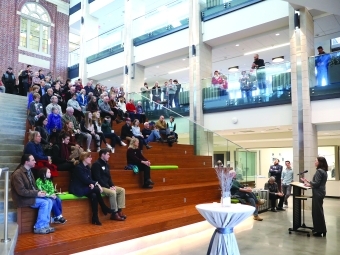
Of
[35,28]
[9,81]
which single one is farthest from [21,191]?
[35,28]

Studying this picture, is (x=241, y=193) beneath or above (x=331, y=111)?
beneath

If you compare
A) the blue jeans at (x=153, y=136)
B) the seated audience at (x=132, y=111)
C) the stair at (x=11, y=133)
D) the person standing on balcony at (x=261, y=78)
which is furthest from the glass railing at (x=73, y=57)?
the person standing on balcony at (x=261, y=78)

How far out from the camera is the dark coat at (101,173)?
6.31 metres

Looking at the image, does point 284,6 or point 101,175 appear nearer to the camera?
point 101,175

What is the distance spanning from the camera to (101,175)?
21.1 ft

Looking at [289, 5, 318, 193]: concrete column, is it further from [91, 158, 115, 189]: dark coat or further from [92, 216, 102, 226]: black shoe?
[92, 216, 102, 226]: black shoe

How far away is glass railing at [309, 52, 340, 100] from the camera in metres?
9.97

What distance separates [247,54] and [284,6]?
421cm

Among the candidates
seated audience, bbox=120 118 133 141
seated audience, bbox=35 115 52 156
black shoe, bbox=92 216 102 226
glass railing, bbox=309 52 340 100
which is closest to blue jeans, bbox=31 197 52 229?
black shoe, bbox=92 216 102 226

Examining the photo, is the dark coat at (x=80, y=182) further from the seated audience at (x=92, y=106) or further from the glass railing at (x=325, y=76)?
the glass railing at (x=325, y=76)

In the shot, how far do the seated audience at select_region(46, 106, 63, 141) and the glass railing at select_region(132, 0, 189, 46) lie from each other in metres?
8.79

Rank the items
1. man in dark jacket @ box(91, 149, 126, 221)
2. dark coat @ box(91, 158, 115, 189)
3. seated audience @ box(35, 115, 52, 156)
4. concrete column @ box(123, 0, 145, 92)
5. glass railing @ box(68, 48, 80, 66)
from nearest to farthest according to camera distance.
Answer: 1. man in dark jacket @ box(91, 149, 126, 221)
2. dark coat @ box(91, 158, 115, 189)
3. seated audience @ box(35, 115, 52, 156)
4. concrete column @ box(123, 0, 145, 92)
5. glass railing @ box(68, 48, 80, 66)

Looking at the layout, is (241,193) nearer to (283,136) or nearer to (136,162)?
(136,162)

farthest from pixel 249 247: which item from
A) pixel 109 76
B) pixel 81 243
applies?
pixel 109 76
